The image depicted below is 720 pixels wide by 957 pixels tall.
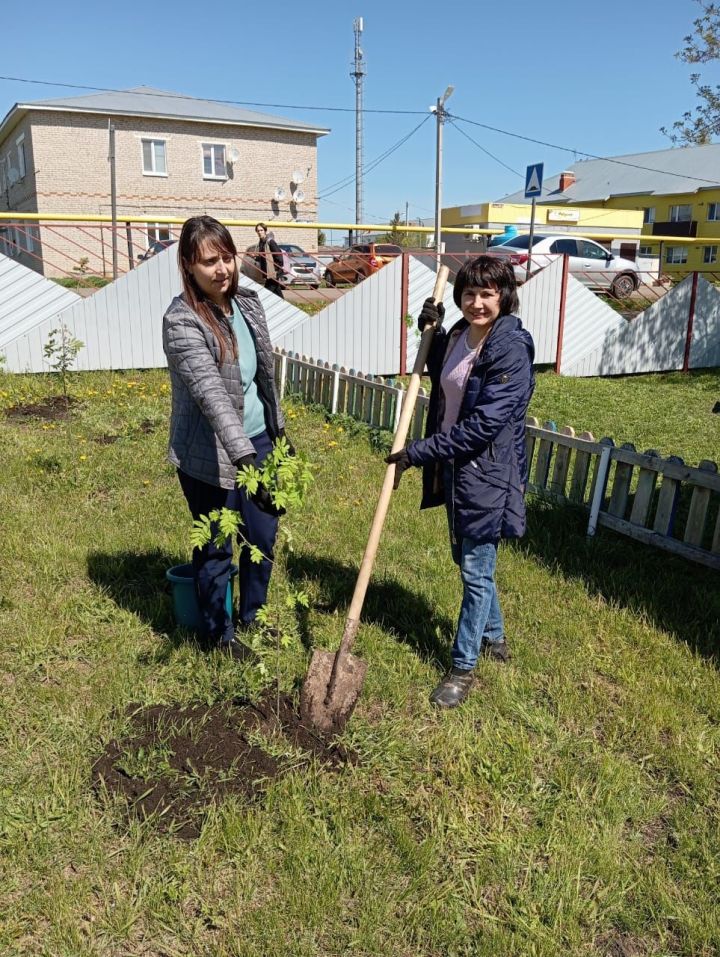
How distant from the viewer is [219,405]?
274 cm

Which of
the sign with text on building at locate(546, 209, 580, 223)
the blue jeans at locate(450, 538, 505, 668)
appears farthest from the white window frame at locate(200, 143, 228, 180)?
the blue jeans at locate(450, 538, 505, 668)

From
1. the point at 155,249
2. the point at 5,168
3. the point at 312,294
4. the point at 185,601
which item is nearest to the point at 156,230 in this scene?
the point at 155,249

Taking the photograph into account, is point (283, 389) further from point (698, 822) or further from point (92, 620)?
point (698, 822)

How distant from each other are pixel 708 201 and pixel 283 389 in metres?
35.2

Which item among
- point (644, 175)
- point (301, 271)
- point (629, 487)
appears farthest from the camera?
point (644, 175)

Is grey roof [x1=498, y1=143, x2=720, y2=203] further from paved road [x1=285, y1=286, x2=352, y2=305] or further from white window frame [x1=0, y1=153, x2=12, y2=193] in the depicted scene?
paved road [x1=285, y1=286, x2=352, y2=305]

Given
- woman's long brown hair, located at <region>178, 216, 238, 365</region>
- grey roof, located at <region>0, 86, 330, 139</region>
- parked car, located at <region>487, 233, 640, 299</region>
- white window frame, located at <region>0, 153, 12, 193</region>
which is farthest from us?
white window frame, located at <region>0, 153, 12, 193</region>

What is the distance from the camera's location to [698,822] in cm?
250

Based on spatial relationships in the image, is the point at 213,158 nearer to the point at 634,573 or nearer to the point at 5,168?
the point at 5,168

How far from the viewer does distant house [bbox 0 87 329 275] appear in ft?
101

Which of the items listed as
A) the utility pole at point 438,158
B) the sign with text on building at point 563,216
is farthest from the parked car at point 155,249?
the sign with text on building at point 563,216

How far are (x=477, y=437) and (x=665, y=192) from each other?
4096 centimetres

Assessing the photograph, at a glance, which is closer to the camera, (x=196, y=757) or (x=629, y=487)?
(x=196, y=757)

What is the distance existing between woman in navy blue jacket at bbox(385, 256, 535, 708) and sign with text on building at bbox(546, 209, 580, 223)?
31.4 m
